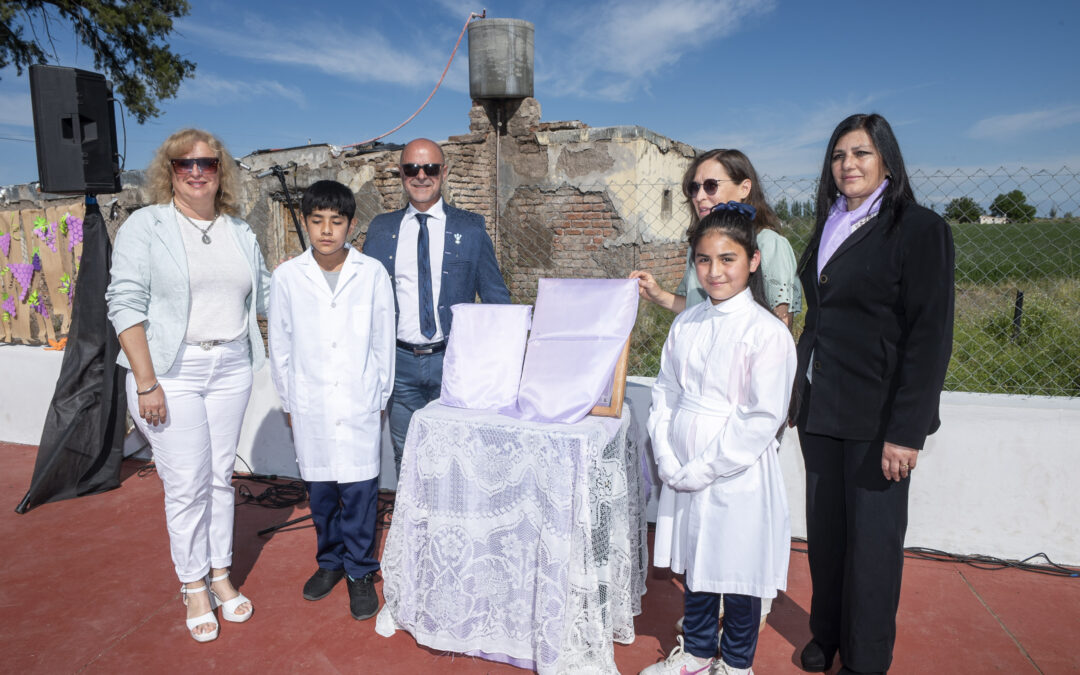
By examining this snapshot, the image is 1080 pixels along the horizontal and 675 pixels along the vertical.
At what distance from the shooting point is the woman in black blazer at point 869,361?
208 centimetres

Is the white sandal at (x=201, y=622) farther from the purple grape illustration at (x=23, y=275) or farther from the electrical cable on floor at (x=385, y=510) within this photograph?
the purple grape illustration at (x=23, y=275)

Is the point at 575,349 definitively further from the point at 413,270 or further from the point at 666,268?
the point at 666,268

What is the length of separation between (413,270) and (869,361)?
2.02 meters

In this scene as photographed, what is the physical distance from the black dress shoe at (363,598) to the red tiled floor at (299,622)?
0.14 ft

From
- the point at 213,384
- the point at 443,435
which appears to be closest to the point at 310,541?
the point at 213,384

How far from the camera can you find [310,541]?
147 inches

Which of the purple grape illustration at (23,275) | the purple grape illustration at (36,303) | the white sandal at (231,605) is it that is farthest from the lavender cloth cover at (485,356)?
the purple grape illustration at (23,275)

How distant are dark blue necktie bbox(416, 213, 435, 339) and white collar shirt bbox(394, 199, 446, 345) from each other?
21mm

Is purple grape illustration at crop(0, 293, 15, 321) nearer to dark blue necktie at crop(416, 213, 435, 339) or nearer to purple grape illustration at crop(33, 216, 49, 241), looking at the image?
purple grape illustration at crop(33, 216, 49, 241)

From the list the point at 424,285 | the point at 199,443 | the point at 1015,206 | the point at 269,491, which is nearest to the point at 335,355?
the point at 424,285

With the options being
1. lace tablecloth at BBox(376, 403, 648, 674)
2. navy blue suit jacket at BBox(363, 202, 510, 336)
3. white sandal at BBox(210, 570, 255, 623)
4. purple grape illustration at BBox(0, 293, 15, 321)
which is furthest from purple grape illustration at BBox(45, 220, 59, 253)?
lace tablecloth at BBox(376, 403, 648, 674)

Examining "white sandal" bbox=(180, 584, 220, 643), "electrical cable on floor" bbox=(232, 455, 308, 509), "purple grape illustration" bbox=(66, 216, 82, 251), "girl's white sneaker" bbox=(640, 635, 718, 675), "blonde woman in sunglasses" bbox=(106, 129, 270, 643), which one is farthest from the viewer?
"purple grape illustration" bbox=(66, 216, 82, 251)

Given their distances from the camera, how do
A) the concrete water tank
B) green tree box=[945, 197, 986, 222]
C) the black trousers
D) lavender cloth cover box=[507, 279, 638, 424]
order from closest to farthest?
the black trousers, lavender cloth cover box=[507, 279, 638, 424], green tree box=[945, 197, 986, 222], the concrete water tank

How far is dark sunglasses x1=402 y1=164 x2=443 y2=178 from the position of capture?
9.95ft
